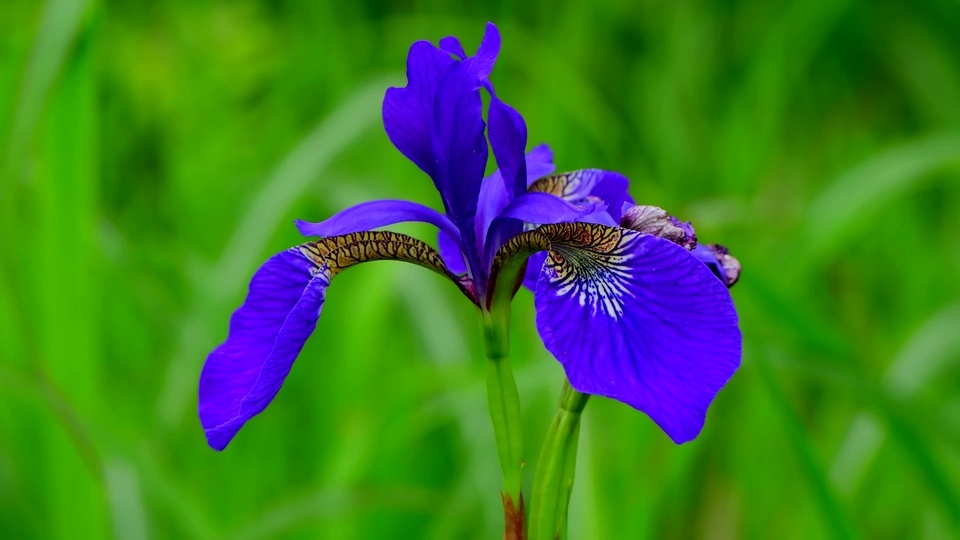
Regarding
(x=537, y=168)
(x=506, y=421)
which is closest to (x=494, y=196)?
(x=537, y=168)

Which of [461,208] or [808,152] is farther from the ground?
[808,152]

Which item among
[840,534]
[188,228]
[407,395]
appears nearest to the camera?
[840,534]

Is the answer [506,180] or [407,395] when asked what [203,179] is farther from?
[506,180]

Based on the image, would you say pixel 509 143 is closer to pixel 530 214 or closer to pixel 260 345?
pixel 530 214

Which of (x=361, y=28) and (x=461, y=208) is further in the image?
(x=361, y=28)

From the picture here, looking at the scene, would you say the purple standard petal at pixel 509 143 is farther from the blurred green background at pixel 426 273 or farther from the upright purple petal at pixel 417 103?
the blurred green background at pixel 426 273

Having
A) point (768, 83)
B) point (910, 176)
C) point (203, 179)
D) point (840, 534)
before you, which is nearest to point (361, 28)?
point (203, 179)

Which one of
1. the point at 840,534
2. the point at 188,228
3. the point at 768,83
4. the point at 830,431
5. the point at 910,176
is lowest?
the point at 840,534

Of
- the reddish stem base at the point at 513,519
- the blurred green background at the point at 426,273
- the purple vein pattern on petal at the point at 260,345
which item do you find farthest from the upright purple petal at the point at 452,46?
the blurred green background at the point at 426,273

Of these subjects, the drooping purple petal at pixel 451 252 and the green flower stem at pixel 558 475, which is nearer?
the green flower stem at pixel 558 475
